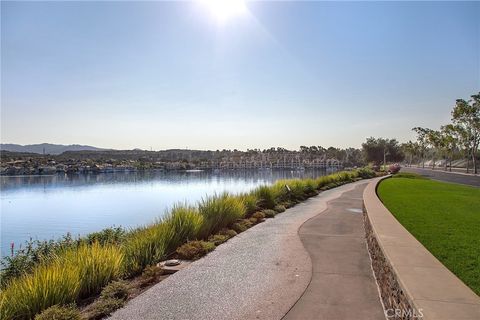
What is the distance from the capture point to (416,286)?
439 cm

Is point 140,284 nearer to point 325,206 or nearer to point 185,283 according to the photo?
point 185,283

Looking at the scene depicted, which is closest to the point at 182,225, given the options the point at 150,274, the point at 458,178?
the point at 150,274

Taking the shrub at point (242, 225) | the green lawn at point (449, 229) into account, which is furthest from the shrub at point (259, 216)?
the green lawn at point (449, 229)

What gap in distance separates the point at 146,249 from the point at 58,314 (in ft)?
11.0

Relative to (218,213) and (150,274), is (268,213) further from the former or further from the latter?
(150,274)

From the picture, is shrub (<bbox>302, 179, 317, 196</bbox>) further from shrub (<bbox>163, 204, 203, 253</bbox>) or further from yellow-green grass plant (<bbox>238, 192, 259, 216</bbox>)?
shrub (<bbox>163, 204, 203, 253</bbox>)

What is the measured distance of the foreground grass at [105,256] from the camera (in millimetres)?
5586

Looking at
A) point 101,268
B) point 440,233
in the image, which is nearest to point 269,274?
point 101,268

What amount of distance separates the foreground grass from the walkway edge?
13.4 feet

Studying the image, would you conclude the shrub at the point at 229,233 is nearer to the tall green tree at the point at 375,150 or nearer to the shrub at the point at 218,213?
the shrub at the point at 218,213

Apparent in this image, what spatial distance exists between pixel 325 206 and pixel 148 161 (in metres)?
145

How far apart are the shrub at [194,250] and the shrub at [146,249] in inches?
16.5

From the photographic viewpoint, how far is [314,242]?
33.8 feet

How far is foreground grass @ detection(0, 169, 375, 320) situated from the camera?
18.3 ft
